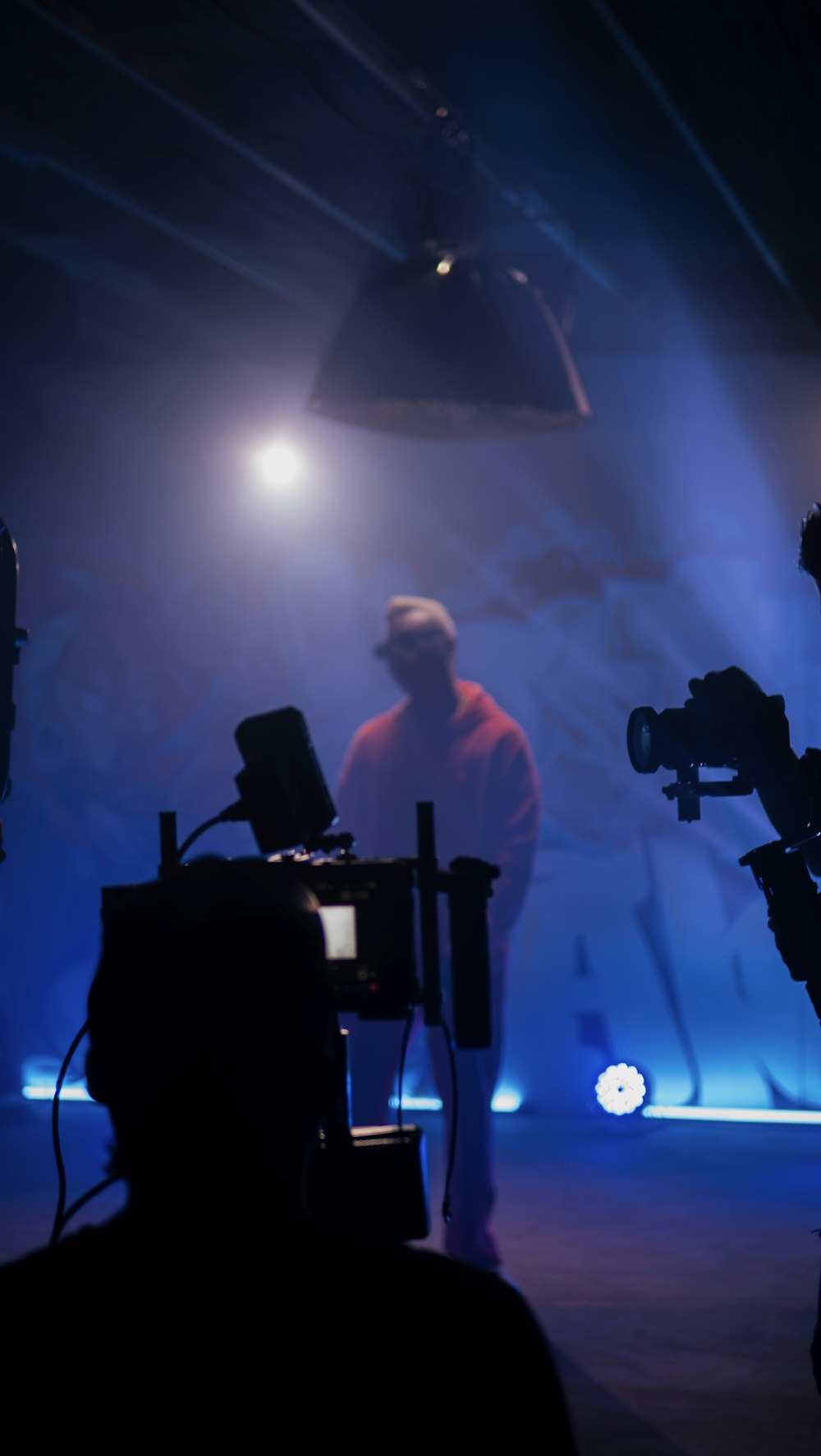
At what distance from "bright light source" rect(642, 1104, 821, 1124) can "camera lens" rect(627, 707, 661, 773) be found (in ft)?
14.6

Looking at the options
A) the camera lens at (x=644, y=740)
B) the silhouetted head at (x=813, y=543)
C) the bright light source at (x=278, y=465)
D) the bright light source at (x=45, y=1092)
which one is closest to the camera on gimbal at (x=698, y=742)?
the camera lens at (x=644, y=740)

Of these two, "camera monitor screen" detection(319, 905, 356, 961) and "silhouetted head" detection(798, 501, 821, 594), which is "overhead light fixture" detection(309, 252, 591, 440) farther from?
"camera monitor screen" detection(319, 905, 356, 961)

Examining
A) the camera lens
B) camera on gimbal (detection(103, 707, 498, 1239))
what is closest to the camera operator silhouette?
camera on gimbal (detection(103, 707, 498, 1239))

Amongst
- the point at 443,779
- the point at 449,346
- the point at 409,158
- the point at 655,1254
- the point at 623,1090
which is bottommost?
the point at 655,1254

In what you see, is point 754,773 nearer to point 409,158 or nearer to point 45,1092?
point 409,158

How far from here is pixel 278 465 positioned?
7418 mm

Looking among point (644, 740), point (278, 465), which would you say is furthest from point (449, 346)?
point (278, 465)

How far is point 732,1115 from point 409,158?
163 inches

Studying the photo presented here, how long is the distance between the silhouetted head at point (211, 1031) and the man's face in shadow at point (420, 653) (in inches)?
134

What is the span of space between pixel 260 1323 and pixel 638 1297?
333 cm

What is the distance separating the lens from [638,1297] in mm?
3908

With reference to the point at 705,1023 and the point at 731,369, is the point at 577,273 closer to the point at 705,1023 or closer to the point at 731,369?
the point at 731,369

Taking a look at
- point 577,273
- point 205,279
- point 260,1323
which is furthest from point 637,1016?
point 260,1323

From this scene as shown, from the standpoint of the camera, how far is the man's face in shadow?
4402 millimetres
